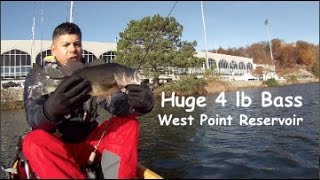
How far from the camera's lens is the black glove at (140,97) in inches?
172

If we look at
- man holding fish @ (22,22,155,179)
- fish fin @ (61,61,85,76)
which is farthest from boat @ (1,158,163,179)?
fish fin @ (61,61,85,76)

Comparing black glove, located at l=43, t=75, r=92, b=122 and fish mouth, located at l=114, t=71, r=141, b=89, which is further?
fish mouth, located at l=114, t=71, r=141, b=89

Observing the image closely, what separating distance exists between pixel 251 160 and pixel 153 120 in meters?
7.97

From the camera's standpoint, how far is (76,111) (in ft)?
15.7

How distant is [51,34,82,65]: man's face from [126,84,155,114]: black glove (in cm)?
95

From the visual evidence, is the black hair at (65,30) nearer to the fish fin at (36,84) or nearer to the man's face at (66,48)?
the man's face at (66,48)

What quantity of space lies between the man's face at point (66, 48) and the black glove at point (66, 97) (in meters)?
0.97

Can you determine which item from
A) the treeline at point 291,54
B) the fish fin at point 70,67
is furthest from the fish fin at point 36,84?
the treeline at point 291,54

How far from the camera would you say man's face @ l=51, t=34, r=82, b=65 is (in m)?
4.81

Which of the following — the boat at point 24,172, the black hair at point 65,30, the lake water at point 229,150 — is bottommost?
the lake water at point 229,150

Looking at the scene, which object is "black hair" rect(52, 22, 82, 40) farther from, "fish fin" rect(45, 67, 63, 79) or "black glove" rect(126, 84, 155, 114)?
"black glove" rect(126, 84, 155, 114)

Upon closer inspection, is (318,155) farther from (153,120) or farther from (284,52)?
(284,52)

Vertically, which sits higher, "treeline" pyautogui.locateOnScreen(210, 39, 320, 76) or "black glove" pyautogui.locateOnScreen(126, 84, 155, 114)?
"treeline" pyautogui.locateOnScreen(210, 39, 320, 76)

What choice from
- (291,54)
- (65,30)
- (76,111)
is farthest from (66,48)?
(291,54)
